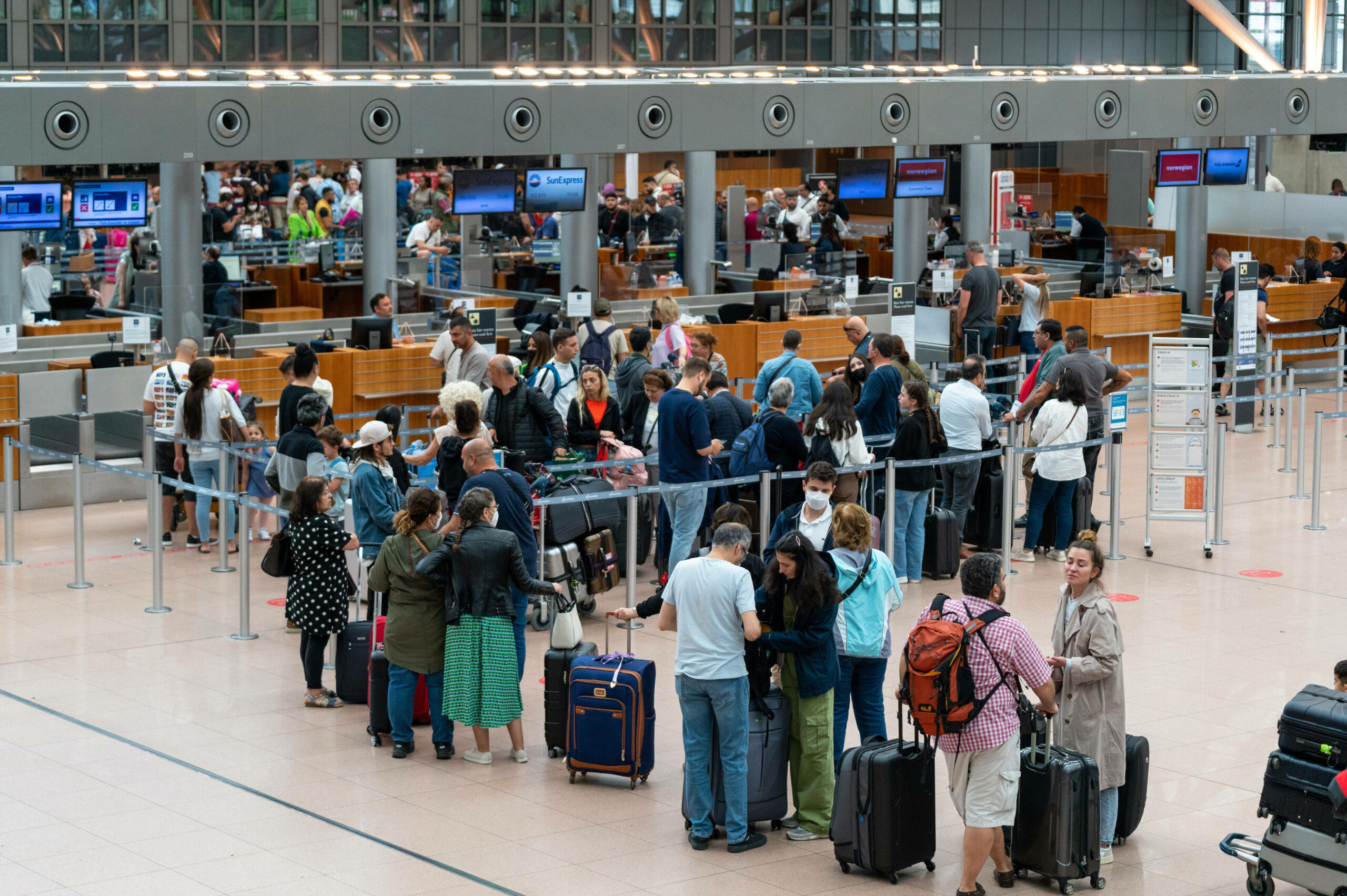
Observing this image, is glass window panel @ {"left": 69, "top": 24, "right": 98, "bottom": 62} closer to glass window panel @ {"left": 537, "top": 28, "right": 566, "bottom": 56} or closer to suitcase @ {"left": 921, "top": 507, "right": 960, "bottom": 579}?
glass window panel @ {"left": 537, "top": 28, "right": 566, "bottom": 56}

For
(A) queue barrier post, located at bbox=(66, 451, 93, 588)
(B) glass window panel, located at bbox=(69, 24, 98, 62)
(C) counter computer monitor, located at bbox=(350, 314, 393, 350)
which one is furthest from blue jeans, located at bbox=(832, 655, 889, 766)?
(B) glass window panel, located at bbox=(69, 24, 98, 62)

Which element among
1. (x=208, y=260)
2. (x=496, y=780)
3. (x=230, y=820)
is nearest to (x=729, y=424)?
(x=496, y=780)

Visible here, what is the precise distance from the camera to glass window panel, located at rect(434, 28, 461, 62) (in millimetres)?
28188

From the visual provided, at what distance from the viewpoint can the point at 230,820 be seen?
23.6 feet

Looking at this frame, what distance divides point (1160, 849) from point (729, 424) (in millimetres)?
4716

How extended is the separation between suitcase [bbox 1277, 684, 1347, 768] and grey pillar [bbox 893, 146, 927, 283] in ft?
54.1

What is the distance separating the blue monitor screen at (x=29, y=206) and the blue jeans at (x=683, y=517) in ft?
25.0

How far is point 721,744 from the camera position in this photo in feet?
22.3

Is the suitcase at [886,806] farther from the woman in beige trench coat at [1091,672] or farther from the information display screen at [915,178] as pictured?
the information display screen at [915,178]

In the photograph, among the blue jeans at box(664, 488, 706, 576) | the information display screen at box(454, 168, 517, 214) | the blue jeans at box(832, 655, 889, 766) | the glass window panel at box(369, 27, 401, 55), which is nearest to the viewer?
the blue jeans at box(832, 655, 889, 766)

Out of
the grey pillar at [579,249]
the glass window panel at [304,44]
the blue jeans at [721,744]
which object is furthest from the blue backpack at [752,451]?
the glass window panel at [304,44]

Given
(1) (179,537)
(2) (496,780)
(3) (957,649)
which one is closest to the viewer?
(3) (957,649)

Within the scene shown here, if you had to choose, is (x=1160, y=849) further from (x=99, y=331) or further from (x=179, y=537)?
(x=99, y=331)

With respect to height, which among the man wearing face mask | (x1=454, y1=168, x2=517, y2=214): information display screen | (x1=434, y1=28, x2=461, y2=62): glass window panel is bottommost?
the man wearing face mask
